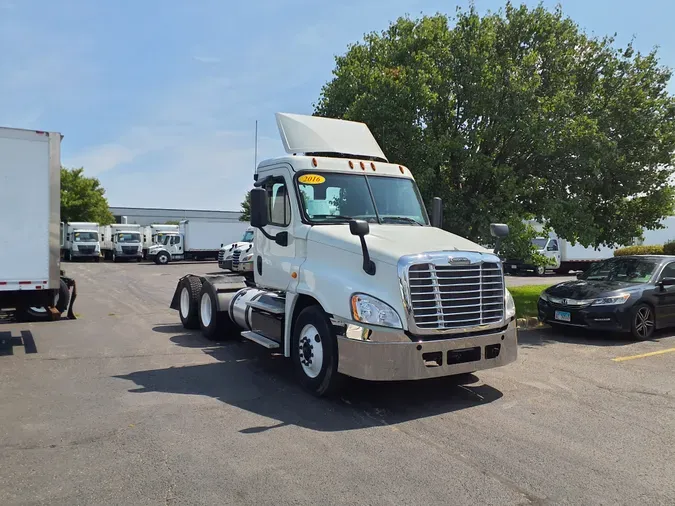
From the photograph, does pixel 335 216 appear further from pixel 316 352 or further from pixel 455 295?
pixel 455 295

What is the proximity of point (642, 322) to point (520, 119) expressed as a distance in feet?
14.4

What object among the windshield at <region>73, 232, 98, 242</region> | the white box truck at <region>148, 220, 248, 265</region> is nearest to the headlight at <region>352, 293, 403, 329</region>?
the white box truck at <region>148, 220, 248, 265</region>

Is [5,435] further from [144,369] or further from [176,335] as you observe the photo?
[176,335]

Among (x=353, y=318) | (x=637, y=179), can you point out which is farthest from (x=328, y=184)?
(x=637, y=179)

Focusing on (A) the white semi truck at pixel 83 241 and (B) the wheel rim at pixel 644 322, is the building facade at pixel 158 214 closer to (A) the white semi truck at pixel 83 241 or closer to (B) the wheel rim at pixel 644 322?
(A) the white semi truck at pixel 83 241

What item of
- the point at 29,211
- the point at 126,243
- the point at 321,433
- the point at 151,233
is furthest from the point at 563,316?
the point at 151,233

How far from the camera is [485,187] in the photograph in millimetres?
12516

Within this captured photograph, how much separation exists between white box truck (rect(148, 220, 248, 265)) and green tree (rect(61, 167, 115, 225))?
1343 centimetres

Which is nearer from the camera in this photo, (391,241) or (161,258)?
(391,241)

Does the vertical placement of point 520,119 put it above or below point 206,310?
above

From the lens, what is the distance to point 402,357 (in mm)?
5773

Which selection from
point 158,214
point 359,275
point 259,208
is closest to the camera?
point 359,275

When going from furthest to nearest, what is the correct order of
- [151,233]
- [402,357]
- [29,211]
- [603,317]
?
[151,233], [603,317], [29,211], [402,357]

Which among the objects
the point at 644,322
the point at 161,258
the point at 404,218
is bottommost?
the point at 644,322
